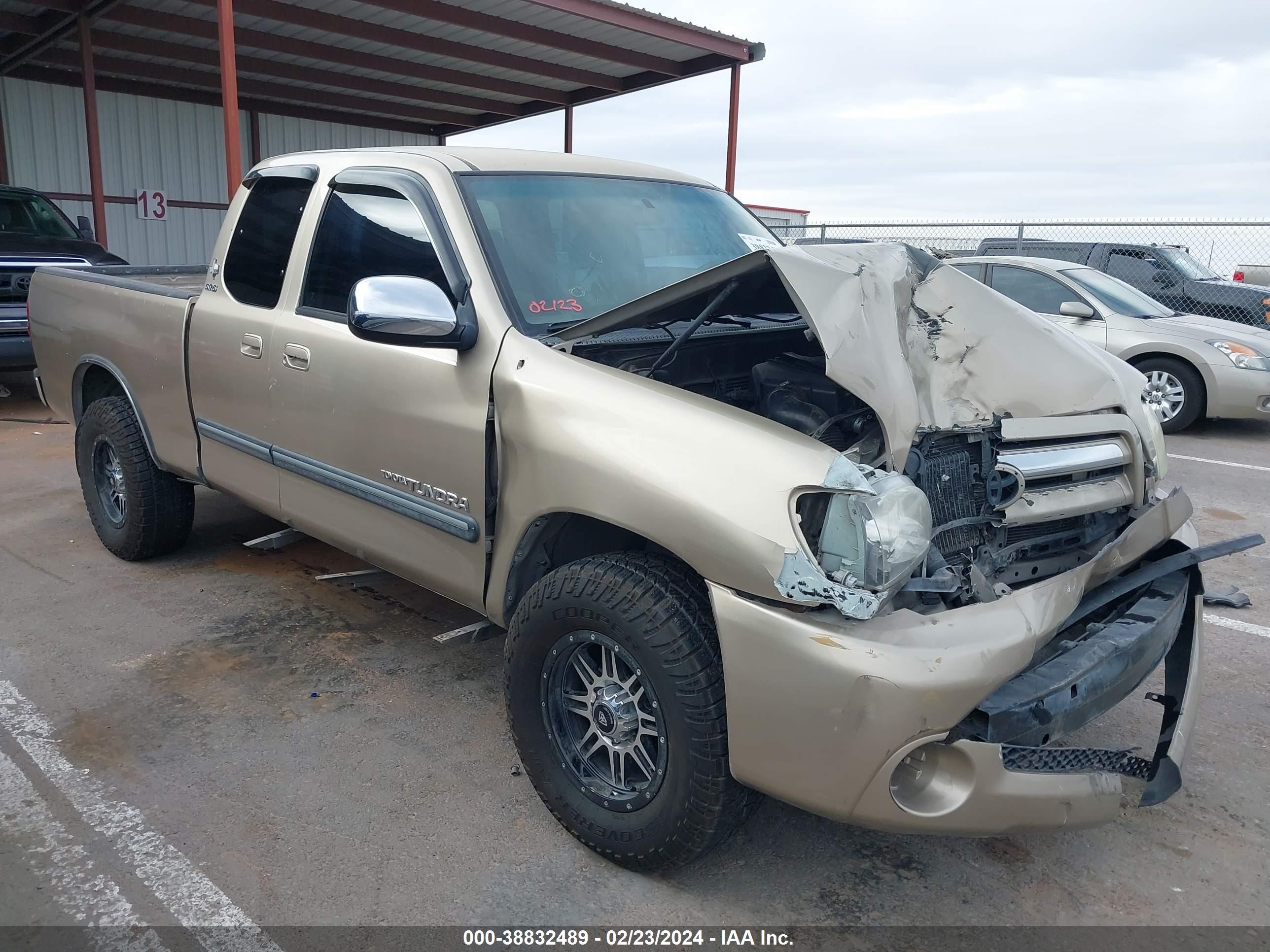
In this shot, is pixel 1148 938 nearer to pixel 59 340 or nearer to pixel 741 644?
pixel 741 644

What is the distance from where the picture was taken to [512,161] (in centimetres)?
342

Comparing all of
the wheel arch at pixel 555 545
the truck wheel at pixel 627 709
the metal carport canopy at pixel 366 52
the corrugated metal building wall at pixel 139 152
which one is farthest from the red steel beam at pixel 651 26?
the truck wheel at pixel 627 709

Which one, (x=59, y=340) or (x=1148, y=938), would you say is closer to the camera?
(x=1148, y=938)

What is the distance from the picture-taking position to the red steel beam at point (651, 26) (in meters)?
11.3

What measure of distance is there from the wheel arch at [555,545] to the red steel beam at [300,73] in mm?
12833

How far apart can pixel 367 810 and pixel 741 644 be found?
1.36 meters

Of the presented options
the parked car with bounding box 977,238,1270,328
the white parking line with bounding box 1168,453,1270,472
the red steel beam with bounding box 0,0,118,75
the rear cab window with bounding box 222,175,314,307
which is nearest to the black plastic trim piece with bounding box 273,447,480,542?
the rear cab window with bounding box 222,175,314,307

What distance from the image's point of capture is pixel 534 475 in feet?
8.50

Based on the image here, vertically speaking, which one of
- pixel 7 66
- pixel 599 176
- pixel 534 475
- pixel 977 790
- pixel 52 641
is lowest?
pixel 52 641

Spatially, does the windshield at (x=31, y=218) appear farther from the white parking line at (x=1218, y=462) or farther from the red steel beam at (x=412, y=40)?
the white parking line at (x=1218, y=462)

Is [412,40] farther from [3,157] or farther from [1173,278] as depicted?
[1173,278]

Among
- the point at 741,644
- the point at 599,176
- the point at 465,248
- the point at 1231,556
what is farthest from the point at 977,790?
the point at 1231,556

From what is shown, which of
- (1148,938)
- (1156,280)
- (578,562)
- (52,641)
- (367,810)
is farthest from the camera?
(1156,280)

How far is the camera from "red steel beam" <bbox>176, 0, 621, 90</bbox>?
37.8 ft
